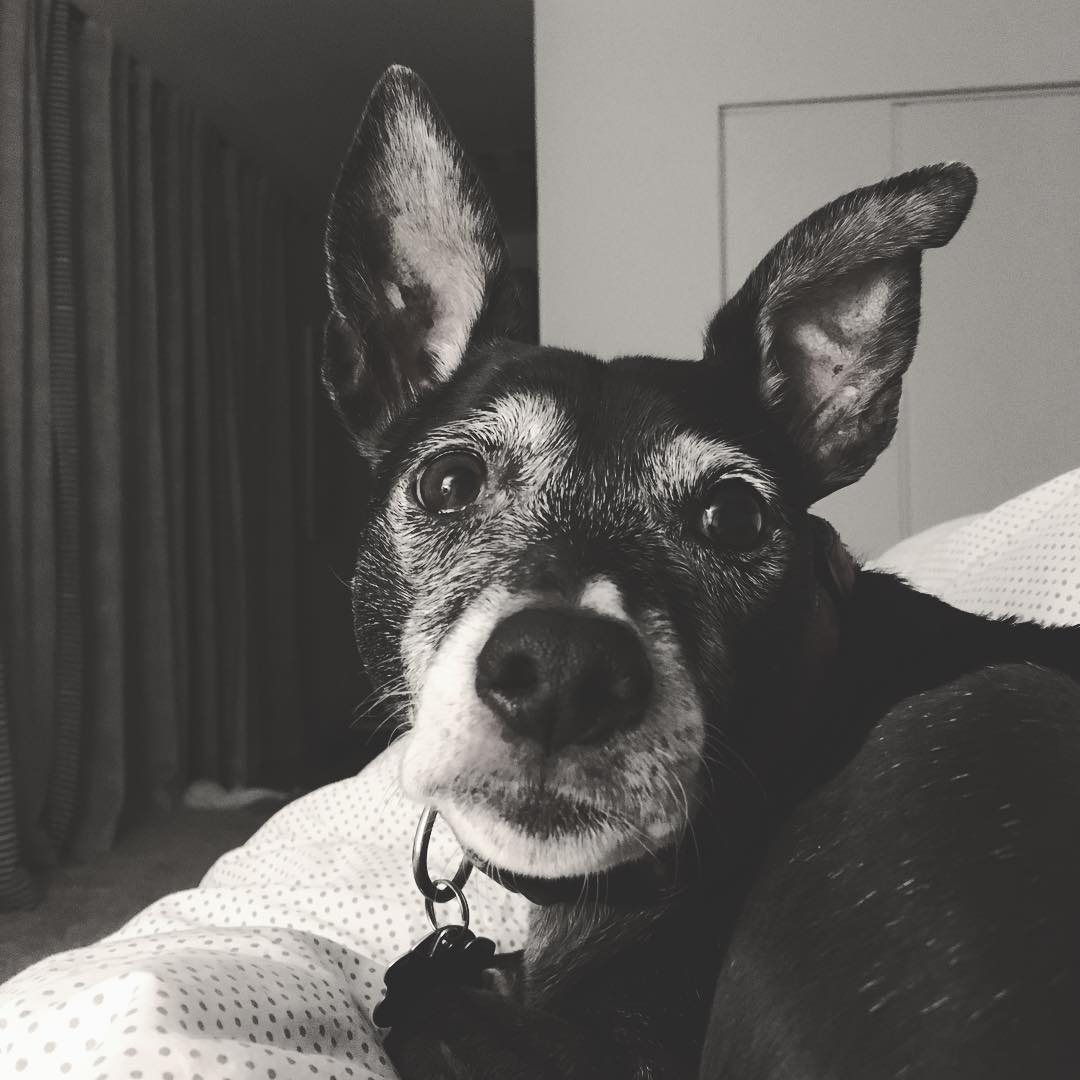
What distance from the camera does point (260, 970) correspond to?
80cm

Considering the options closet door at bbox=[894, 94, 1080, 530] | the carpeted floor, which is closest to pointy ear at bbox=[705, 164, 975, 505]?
the carpeted floor

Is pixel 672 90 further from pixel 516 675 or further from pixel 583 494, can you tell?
pixel 516 675

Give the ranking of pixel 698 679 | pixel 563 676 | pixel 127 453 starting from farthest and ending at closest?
pixel 127 453 → pixel 698 679 → pixel 563 676

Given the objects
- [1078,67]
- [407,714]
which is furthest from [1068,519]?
[1078,67]

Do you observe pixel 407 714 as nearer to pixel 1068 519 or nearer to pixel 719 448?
pixel 719 448

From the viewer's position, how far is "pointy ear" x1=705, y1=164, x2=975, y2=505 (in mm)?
1076

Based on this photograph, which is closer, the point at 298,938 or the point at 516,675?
the point at 516,675

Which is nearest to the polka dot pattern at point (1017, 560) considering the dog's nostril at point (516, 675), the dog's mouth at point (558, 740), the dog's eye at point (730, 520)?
the dog's eye at point (730, 520)

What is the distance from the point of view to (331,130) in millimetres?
5348

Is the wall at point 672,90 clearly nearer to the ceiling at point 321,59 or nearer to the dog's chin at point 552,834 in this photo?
the ceiling at point 321,59

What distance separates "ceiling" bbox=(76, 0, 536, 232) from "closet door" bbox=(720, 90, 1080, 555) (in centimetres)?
149

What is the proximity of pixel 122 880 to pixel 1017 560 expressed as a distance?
326cm

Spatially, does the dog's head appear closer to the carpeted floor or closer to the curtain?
the carpeted floor

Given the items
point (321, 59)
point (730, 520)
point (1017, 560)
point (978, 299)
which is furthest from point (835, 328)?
point (321, 59)
